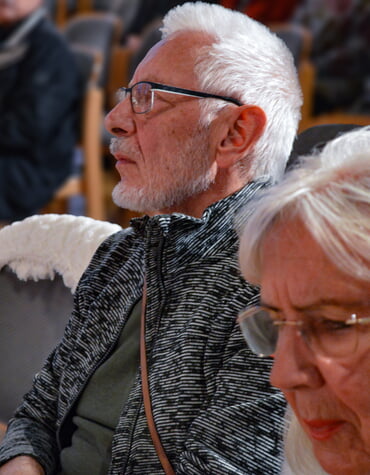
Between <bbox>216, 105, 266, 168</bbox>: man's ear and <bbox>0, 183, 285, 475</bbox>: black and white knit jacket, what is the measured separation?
10 cm

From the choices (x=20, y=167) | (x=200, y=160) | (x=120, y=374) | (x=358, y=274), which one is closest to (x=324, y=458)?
(x=358, y=274)

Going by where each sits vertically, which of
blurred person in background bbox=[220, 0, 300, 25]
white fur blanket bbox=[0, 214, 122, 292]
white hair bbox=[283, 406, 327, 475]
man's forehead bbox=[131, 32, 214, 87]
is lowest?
white hair bbox=[283, 406, 327, 475]

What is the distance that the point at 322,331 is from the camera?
832 millimetres

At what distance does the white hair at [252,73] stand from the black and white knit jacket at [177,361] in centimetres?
12

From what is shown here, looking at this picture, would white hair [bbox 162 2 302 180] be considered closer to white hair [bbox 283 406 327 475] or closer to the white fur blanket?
the white fur blanket

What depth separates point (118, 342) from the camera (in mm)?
1355

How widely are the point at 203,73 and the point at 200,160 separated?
5.7 inches

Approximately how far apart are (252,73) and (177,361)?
1.66ft

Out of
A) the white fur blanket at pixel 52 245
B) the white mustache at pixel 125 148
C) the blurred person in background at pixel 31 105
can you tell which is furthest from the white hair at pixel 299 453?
the blurred person in background at pixel 31 105

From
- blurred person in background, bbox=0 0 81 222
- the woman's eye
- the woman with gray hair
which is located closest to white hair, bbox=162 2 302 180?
the woman with gray hair

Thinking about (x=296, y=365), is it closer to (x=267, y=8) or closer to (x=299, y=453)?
(x=299, y=453)

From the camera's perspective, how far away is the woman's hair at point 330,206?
806 millimetres

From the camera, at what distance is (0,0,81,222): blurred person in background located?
134 inches

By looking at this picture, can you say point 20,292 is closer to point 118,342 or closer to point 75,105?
point 118,342
